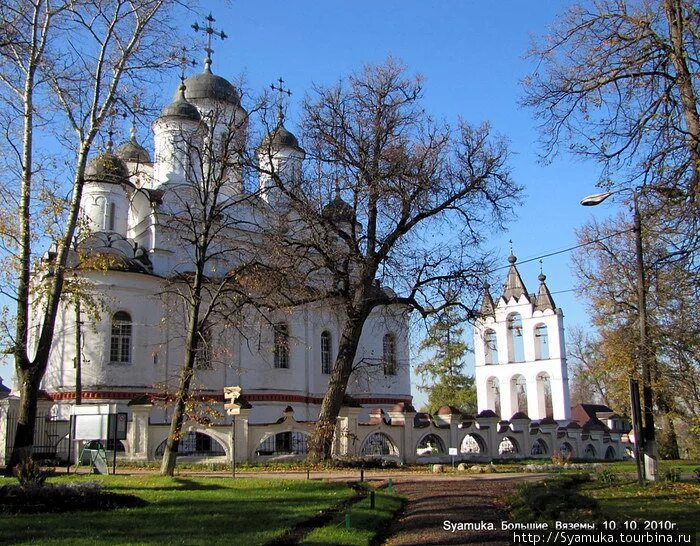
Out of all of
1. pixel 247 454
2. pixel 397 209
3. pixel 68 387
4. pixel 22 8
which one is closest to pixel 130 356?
pixel 68 387

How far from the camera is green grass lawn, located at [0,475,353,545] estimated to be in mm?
9008

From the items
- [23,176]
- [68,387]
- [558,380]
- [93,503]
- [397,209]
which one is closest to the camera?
[93,503]

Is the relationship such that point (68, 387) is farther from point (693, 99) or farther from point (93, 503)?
point (693, 99)

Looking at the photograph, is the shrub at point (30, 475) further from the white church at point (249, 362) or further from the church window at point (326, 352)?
the church window at point (326, 352)

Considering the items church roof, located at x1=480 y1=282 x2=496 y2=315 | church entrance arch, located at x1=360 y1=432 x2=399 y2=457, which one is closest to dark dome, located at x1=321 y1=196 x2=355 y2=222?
church roof, located at x1=480 y1=282 x2=496 y2=315

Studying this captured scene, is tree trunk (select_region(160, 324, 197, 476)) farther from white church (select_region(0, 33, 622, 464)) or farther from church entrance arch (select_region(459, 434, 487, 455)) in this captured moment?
church entrance arch (select_region(459, 434, 487, 455))

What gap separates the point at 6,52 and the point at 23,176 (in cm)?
320

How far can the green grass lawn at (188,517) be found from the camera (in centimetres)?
901

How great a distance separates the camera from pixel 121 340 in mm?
30688

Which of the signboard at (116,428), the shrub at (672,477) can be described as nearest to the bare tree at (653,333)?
the shrub at (672,477)

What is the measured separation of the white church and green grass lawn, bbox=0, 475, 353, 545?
20.4 ft

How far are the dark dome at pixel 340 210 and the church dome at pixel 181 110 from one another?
14980mm

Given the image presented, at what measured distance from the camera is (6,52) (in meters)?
14.2

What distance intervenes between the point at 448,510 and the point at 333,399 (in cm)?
1088
